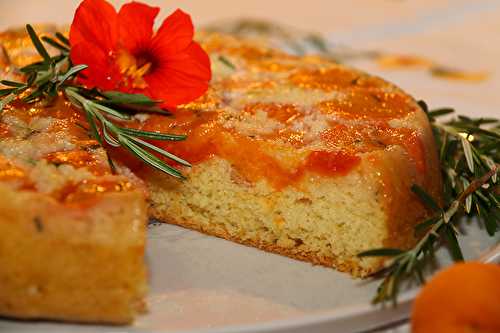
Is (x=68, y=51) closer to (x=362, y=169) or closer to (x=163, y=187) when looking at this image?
(x=163, y=187)

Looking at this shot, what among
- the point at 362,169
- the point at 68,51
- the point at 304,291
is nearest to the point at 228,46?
the point at 68,51

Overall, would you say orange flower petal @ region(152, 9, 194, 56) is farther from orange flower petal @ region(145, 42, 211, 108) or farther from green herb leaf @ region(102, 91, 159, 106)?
green herb leaf @ region(102, 91, 159, 106)

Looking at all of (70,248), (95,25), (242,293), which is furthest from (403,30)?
(70,248)

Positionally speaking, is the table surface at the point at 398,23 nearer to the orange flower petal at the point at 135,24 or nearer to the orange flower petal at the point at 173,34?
the orange flower petal at the point at 173,34

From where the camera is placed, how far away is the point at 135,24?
3.69m

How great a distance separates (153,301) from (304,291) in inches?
28.5

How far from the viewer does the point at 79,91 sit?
3645 millimetres

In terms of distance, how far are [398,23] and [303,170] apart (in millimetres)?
4120

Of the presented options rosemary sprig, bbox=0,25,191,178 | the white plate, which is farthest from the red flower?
the white plate

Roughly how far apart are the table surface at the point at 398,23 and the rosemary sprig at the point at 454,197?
Answer: 62.1 inches

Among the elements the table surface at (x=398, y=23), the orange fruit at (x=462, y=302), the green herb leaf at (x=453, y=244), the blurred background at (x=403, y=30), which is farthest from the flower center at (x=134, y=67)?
the table surface at (x=398, y=23)

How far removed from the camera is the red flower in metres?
Result: 3.64

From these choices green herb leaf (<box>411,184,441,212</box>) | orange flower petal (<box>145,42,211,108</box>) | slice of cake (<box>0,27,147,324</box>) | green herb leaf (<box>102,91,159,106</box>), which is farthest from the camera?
orange flower petal (<box>145,42,211,108</box>)

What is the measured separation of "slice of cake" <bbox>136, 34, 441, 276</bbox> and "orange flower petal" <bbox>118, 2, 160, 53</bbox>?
16.7 inches
